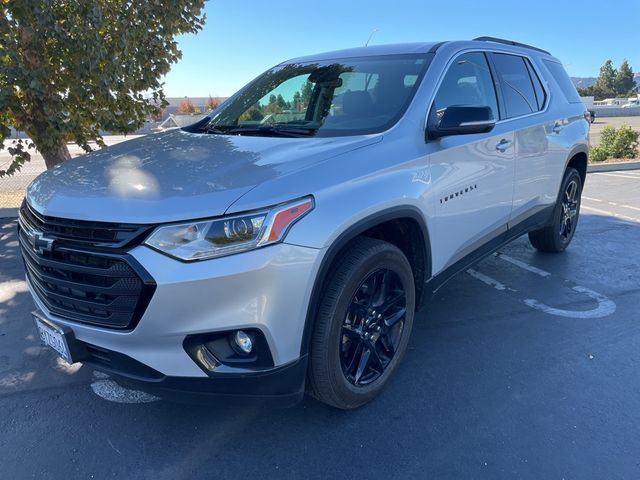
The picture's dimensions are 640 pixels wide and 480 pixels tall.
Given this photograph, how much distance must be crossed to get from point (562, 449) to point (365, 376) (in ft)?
3.34

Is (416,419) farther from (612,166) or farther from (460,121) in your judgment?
(612,166)

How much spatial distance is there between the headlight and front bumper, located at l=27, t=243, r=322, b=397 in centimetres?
3

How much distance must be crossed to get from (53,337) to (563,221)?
488 centimetres

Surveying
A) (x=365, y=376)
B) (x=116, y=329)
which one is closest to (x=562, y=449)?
(x=365, y=376)

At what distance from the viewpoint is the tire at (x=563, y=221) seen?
496 centimetres

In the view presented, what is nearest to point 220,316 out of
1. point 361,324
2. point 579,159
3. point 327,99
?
point 361,324

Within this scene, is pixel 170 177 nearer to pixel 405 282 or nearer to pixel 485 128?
pixel 405 282

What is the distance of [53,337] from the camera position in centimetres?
234

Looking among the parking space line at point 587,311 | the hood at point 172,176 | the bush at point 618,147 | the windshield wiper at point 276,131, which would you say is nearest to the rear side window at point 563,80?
the parking space line at point 587,311

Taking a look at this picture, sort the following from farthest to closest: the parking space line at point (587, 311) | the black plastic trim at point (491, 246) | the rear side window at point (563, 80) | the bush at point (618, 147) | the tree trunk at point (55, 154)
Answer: the bush at point (618, 147) < the tree trunk at point (55, 154) < the rear side window at point (563, 80) < the parking space line at point (587, 311) < the black plastic trim at point (491, 246)

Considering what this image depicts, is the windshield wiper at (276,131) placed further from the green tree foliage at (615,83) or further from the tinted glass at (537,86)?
the green tree foliage at (615,83)

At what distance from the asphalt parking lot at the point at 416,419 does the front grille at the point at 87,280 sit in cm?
73

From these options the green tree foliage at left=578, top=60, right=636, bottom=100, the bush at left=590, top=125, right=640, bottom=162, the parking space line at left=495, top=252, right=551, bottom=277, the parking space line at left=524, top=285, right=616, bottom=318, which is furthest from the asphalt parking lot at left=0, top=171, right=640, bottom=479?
the green tree foliage at left=578, top=60, right=636, bottom=100

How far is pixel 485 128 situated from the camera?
9.73ft
